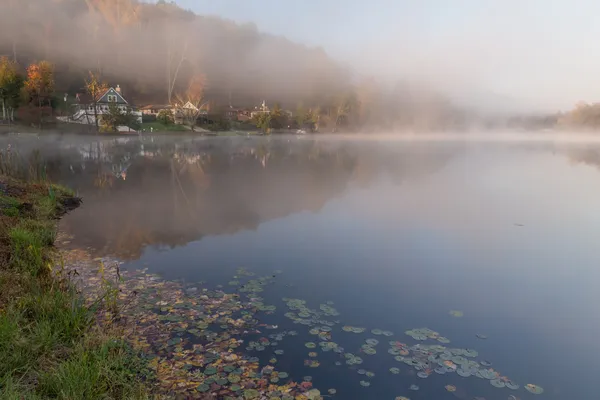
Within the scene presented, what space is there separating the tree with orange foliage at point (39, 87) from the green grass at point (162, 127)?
22095mm

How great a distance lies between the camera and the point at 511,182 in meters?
32.0

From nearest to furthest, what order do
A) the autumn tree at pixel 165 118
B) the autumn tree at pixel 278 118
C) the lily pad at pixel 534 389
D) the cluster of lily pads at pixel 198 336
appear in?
1. the cluster of lily pads at pixel 198 336
2. the lily pad at pixel 534 389
3. the autumn tree at pixel 165 118
4. the autumn tree at pixel 278 118

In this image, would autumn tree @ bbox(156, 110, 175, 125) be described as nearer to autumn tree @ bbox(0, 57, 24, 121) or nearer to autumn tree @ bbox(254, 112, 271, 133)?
autumn tree @ bbox(254, 112, 271, 133)

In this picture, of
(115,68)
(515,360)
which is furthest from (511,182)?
(115,68)

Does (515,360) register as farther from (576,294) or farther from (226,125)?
(226,125)

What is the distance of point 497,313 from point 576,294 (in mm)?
3017

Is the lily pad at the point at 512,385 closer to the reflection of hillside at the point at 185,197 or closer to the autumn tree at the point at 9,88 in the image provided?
the reflection of hillside at the point at 185,197

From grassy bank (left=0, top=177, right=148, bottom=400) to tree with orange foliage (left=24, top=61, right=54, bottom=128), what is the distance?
93358 millimetres

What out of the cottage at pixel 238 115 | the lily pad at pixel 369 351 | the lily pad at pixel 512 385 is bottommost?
the lily pad at pixel 512 385

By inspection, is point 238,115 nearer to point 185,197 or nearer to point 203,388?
point 185,197

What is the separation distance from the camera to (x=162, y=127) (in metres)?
109

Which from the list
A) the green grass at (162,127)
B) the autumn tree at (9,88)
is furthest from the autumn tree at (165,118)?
the autumn tree at (9,88)

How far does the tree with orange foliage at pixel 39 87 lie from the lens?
87.8 meters

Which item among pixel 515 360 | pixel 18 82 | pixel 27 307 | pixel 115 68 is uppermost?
pixel 115 68
